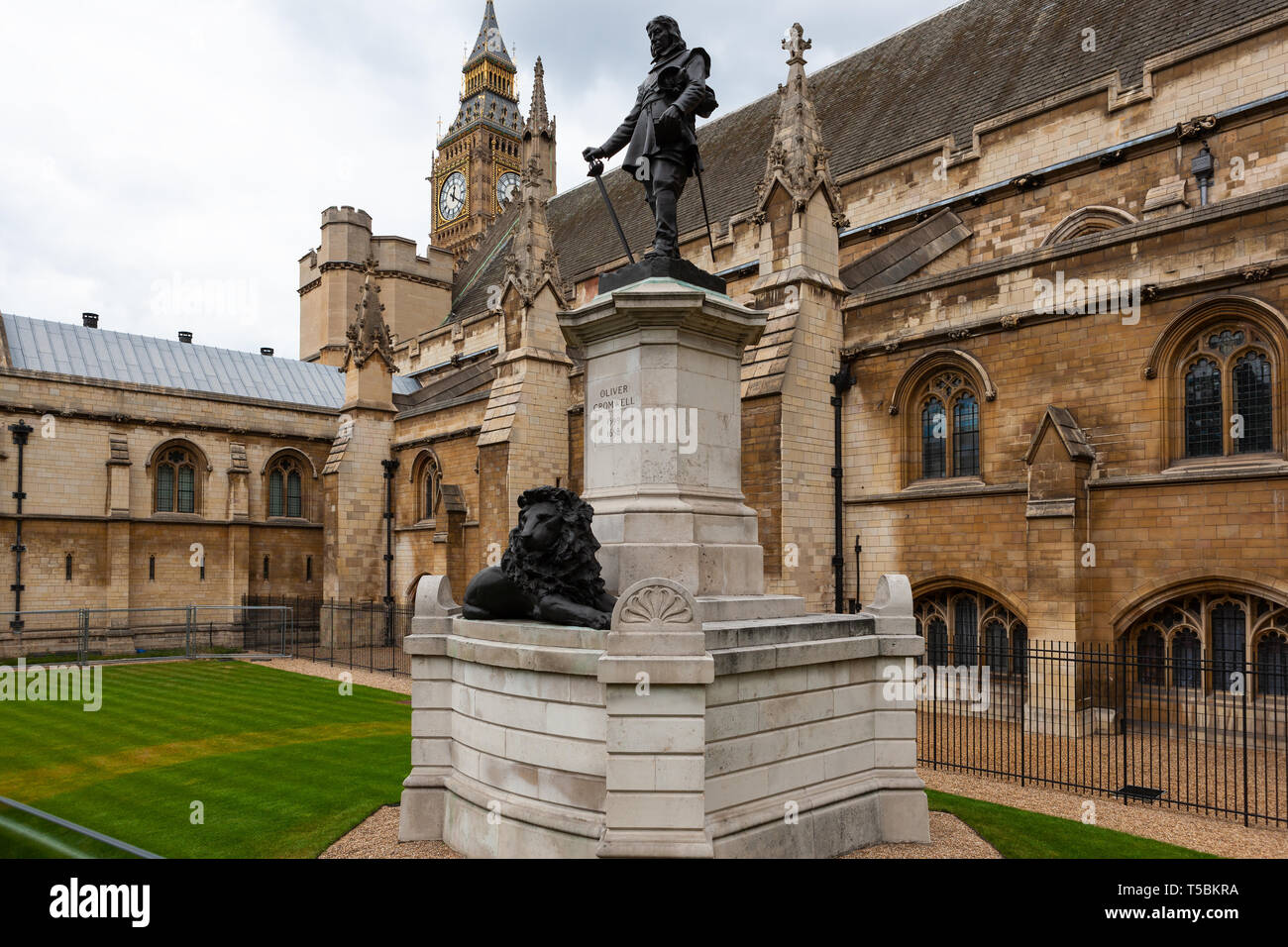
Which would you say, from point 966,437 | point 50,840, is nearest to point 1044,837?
point 50,840

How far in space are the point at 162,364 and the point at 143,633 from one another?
34.3 ft

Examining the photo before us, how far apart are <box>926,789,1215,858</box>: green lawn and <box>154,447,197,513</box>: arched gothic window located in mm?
27547

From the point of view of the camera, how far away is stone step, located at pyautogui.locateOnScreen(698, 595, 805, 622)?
25.1 feet

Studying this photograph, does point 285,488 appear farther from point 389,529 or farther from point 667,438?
point 667,438

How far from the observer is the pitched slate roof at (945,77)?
20109 mm

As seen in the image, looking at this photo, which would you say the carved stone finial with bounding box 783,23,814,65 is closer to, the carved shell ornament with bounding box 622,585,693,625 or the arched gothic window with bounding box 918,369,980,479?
the arched gothic window with bounding box 918,369,980,479

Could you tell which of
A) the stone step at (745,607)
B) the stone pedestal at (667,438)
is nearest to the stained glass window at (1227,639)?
the stone step at (745,607)

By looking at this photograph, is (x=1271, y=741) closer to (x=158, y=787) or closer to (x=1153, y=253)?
(x=1153, y=253)

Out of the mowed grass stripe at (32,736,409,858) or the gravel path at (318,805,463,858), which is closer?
the gravel path at (318,805,463,858)

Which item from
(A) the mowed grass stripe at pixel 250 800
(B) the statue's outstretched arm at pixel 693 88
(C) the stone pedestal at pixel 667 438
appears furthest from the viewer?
(B) the statue's outstretched arm at pixel 693 88

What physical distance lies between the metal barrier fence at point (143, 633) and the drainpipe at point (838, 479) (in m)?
16.6

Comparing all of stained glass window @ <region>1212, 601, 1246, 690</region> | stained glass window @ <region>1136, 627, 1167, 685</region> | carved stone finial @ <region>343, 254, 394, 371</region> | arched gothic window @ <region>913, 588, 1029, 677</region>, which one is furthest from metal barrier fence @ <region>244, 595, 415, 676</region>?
stained glass window @ <region>1212, 601, 1246, 690</region>

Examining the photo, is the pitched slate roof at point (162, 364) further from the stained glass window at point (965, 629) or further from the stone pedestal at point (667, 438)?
the stone pedestal at point (667, 438)
